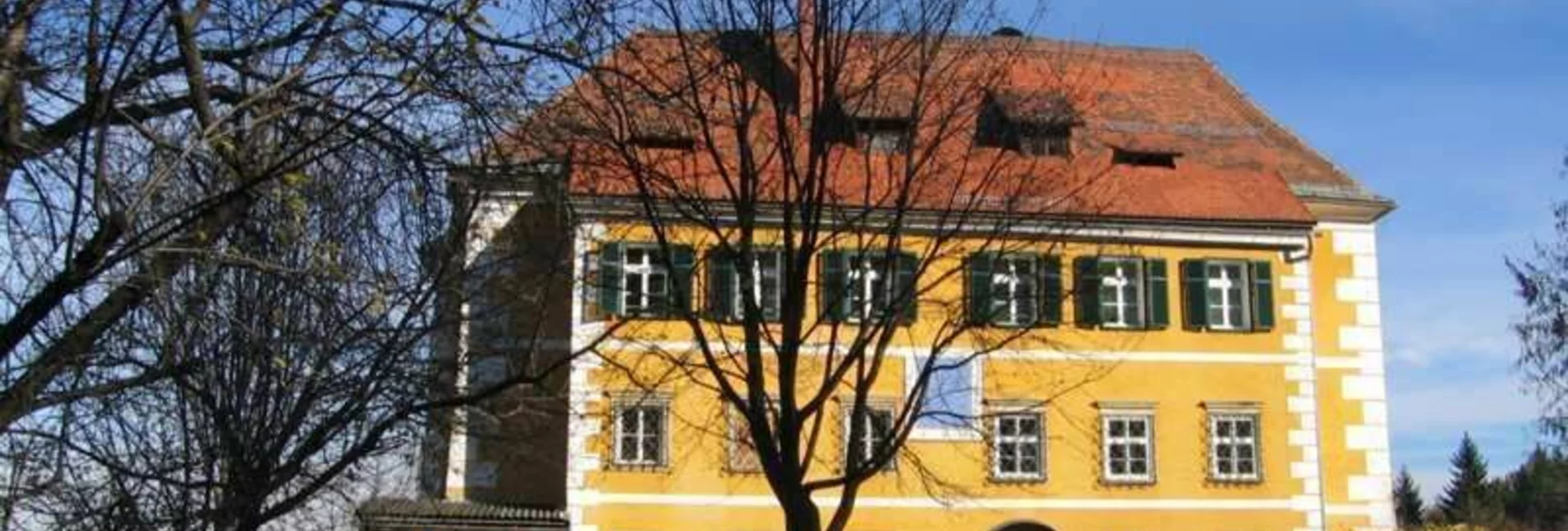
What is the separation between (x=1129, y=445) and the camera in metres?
31.7

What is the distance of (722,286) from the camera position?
25.4m

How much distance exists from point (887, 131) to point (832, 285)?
1.99 m

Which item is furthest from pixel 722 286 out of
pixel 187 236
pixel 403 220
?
pixel 187 236

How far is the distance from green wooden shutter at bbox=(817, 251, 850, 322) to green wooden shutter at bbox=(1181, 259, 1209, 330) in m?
6.20

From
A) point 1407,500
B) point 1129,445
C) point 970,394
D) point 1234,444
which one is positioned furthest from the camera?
point 1407,500

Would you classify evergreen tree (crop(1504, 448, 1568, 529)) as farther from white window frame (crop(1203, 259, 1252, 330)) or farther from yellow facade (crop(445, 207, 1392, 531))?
white window frame (crop(1203, 259, 1252, 330))

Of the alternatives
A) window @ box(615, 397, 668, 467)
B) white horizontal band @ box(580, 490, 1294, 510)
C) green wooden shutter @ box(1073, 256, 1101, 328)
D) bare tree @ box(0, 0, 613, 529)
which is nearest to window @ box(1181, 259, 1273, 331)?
green wooden shutter @ box(1073, 256, 1101, 328)

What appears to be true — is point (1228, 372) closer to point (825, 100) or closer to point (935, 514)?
point (935, 514)

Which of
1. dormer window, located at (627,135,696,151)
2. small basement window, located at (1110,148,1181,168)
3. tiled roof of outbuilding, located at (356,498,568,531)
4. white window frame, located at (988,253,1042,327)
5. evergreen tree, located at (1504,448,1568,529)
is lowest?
tiled roof of outbuilding, located at (356,498,568,531)

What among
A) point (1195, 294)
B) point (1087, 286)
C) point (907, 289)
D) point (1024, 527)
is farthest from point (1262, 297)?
point (907, 289)

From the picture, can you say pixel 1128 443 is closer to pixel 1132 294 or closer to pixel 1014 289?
pixel 1132 294

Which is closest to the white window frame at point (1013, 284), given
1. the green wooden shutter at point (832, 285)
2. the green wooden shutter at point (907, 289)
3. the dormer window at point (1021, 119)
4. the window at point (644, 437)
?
the green wooden shutter at point (907, 289)

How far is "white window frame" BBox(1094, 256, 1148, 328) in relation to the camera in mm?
32094

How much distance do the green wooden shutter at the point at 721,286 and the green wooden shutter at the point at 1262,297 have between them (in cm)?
951
